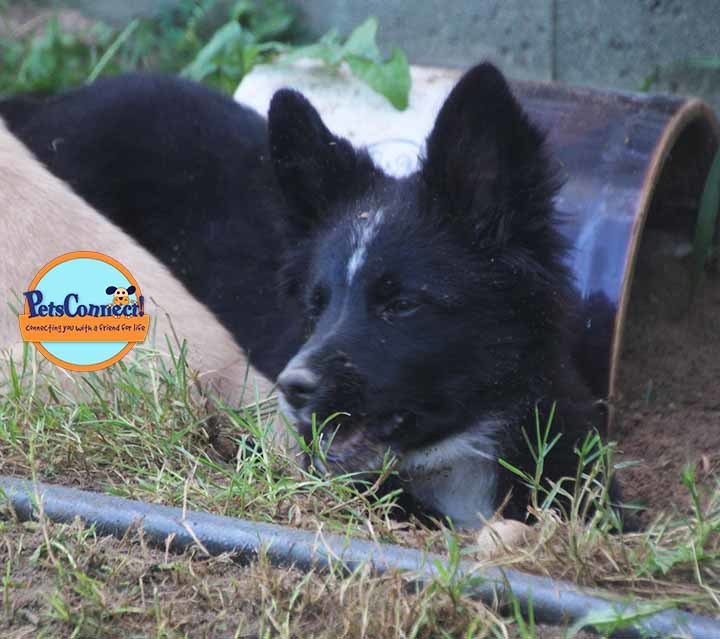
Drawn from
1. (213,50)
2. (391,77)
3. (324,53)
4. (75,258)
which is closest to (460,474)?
(75,258)

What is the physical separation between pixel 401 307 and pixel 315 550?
0.83 meters

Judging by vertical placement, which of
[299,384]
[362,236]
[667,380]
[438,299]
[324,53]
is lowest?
[667,380]

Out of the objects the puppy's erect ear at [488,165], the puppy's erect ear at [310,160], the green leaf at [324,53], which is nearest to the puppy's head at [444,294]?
the puppy's erect ear at [488,165]

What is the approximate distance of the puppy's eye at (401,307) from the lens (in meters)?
2.82

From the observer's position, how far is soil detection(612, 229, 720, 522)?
3691 mm

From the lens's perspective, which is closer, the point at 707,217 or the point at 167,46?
the point at 707,217

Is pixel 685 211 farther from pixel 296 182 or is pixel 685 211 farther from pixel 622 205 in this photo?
pixel 296 182

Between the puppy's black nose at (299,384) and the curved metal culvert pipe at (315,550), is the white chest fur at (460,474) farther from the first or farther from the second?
the curved metal culvert pipe at (315,550)

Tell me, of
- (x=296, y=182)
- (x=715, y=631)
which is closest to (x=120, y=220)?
(x=296, y=182)

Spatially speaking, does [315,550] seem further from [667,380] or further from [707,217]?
[707,217]

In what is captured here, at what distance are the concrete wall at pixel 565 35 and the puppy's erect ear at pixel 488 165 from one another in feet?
7.65

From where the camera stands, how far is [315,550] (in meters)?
2.18

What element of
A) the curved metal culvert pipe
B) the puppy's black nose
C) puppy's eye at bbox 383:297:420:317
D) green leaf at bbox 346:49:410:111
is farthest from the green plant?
the curved metal culvert pipe

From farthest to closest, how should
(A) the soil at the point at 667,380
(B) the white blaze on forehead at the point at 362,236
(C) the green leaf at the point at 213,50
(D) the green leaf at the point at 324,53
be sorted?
1. (C) the green leaf at the point at 213,50
2. (D) the green leaf at the point at 324,53
3. (A) the soil at the point at 667,380
4. (B) the white blaze on forehead at the point at 362,236
